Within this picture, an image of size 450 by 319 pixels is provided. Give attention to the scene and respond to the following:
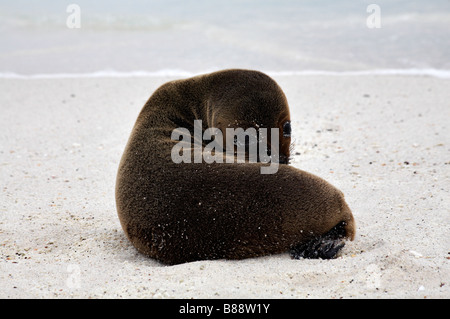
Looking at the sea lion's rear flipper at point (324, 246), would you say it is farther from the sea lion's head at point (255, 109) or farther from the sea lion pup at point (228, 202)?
the sea lion's head at point (255, 109)

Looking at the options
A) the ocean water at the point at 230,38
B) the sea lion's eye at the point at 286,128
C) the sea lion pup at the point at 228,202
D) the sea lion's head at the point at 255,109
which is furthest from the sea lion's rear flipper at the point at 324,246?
the ocean water at the point at 230,38

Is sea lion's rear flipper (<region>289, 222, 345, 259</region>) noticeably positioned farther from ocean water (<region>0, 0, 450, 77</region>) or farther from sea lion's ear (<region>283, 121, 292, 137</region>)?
ocean water (<region>0, 0, 450, 77</region>)

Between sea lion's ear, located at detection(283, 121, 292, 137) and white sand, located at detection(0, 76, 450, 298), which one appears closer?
white sand, located at detection(0, 76, 450, 298)

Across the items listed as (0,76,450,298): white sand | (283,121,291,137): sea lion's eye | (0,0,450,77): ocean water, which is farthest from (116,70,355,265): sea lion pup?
(0,0,450,77): ocean water

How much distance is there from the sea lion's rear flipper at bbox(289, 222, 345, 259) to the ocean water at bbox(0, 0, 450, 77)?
7.19 m

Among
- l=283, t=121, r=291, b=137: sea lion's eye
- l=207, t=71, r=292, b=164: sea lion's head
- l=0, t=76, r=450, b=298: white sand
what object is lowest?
l=0, t=76, r=450, b=298: white sand

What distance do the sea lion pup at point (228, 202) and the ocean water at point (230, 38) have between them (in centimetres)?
696

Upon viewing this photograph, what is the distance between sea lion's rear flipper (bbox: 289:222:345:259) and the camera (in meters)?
3.90

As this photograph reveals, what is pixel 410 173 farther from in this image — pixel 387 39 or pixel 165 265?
pixel 387 39

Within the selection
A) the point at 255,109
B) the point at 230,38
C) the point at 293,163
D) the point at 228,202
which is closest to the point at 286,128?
the point at 255,109

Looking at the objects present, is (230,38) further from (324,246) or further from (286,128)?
(324,246)

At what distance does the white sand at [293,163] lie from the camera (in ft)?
11.7

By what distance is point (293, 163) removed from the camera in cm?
649

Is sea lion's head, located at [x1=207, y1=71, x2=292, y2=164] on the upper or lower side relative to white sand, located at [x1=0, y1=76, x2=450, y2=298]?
upper
